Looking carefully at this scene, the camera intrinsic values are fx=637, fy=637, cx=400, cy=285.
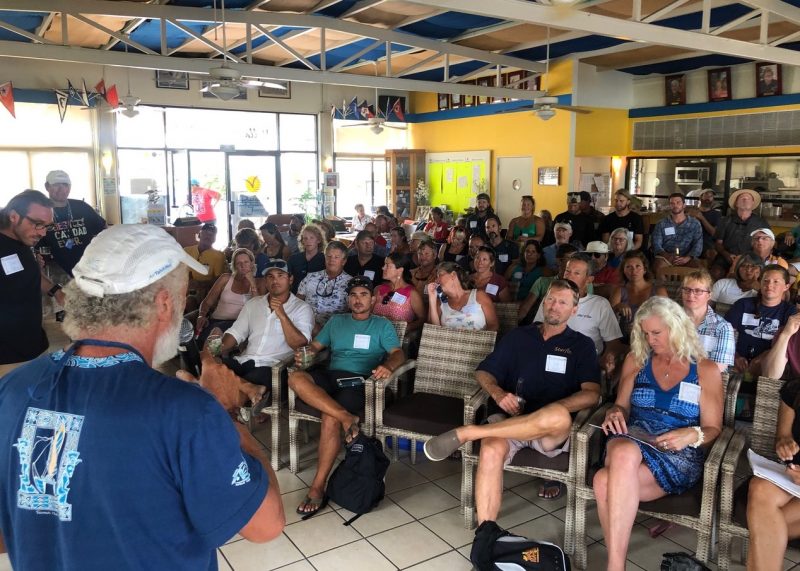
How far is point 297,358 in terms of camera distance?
378 cm

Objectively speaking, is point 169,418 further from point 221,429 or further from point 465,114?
point 465,114

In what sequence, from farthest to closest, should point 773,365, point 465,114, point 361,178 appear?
point 361,178
point 465,114
point 773,365

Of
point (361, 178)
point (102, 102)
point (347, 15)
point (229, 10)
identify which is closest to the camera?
point (229, 10)

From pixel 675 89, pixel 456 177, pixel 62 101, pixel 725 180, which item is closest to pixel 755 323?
pixel 725 180

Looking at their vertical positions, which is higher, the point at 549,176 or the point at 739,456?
the point at 549,176

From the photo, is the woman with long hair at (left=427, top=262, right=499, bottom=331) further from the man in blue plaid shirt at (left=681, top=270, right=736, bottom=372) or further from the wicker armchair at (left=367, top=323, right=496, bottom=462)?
the man in blue plaid shirt at (left=681, top=270, right=736, bottom=372)

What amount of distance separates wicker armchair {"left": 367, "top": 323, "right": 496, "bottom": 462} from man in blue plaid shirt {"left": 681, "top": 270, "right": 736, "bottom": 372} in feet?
3.61

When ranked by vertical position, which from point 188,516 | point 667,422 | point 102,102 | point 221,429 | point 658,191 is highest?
point 102,102

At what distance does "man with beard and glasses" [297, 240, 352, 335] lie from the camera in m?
4.67

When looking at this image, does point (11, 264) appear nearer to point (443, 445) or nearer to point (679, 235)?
point (443, 445)

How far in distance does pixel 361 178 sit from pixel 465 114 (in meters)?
2.95

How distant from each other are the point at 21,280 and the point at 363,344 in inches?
76.3

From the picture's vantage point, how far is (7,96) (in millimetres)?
9562

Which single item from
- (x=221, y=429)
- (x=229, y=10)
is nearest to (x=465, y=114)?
(x=229, y=10)
